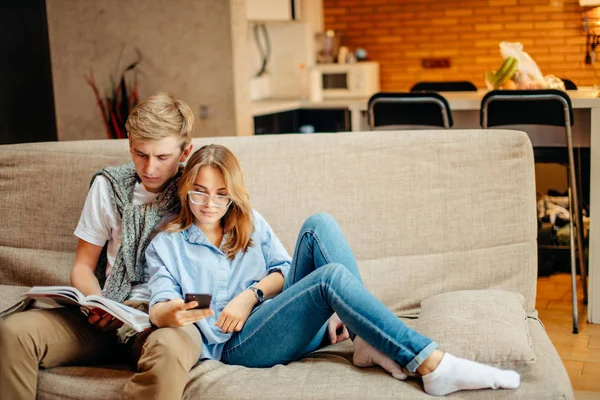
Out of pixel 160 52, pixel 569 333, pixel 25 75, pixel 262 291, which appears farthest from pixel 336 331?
pixel 25 75

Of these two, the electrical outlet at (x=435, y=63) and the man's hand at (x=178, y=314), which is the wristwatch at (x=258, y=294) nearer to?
the man's hand at (x=178, y=314)

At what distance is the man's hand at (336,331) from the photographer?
214 cm

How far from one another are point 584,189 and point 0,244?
3.23 meters

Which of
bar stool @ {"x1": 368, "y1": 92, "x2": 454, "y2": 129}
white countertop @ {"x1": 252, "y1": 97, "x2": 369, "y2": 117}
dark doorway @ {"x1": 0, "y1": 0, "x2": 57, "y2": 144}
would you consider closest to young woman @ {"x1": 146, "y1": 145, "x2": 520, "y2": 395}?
bar stool @ {"x1": 368, "y1": 92, "x2": 454, "y2": 129}

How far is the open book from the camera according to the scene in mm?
1797

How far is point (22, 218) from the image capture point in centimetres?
250

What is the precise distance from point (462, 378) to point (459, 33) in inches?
205

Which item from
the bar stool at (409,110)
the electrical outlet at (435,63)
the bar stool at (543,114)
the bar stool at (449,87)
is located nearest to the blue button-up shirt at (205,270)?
the bar stool at (543,114)

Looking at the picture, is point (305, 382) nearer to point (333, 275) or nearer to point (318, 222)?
point (333, 275)

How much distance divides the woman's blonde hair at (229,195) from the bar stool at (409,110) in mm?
1812

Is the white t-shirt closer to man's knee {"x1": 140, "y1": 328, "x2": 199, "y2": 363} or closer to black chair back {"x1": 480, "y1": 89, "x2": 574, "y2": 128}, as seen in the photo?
man's knee {"x1": 140, "y1": 328, "x2": 199, "y2": 363}

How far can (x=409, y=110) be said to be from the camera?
380 centimetres

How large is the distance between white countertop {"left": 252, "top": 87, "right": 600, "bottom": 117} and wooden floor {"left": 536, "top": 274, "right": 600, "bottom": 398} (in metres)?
0.91

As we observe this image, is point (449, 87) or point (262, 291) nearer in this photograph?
point (262, 291)
